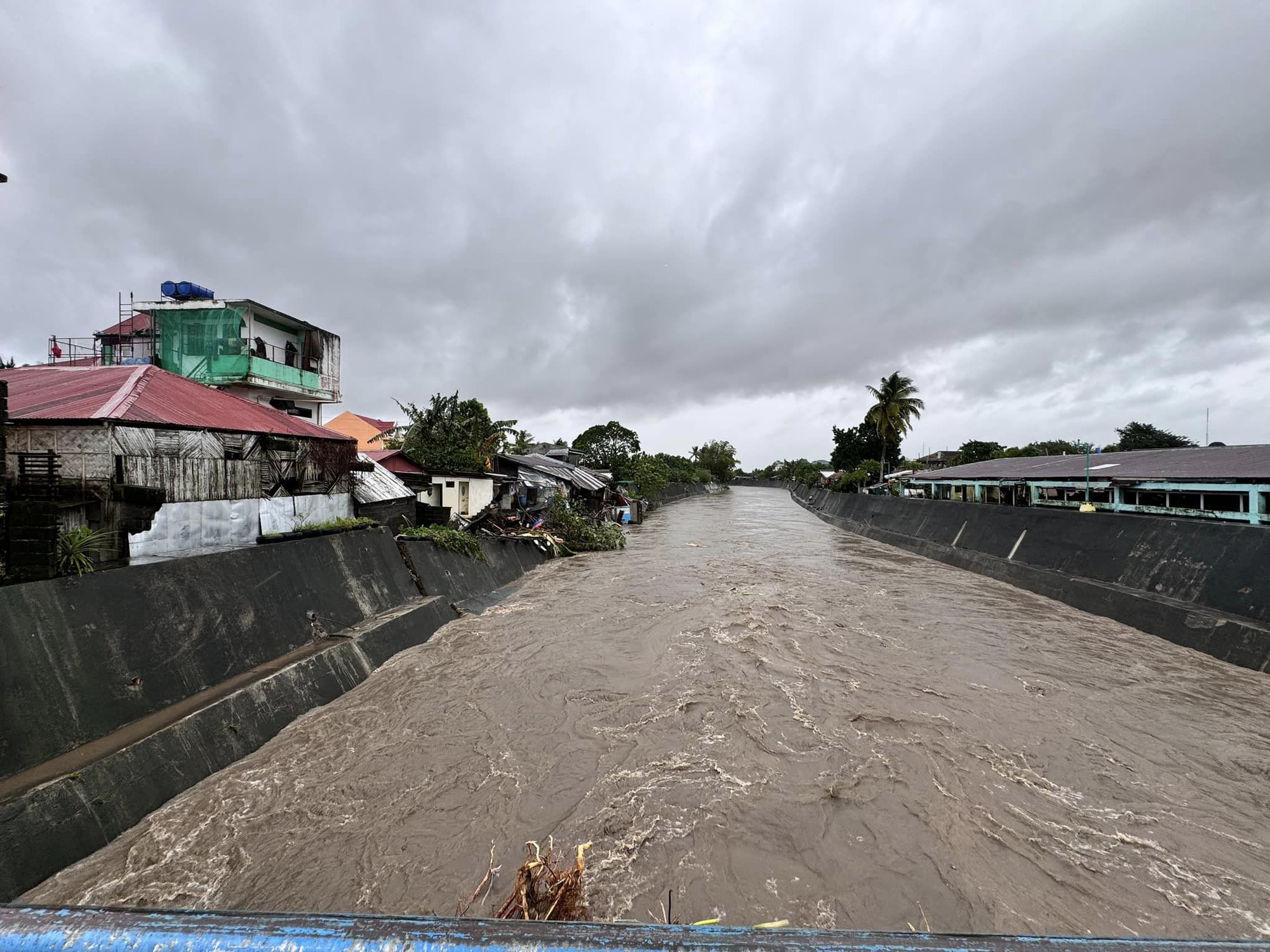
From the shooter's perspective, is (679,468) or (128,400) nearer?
(128,400)

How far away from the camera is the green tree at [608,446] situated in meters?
45.9

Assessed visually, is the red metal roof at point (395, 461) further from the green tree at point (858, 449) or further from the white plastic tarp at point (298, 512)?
the green tree at point (858, 449)

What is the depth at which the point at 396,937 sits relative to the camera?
0.95 metres

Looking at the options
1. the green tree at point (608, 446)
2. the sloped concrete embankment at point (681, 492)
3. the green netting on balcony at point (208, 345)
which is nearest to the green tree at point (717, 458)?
the sloped concrete embankment at point (681, 492)

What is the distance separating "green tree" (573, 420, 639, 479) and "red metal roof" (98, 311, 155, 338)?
30058 millimetres

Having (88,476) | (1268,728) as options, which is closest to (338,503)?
(88,476)

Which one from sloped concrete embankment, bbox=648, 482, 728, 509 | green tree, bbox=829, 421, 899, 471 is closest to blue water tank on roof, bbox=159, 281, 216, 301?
sloped concrete embankment, bbox=648, 482, 728, 509

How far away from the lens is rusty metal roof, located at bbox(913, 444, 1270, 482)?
11492 millimetres

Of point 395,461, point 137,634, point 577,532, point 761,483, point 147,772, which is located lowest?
point 147,772

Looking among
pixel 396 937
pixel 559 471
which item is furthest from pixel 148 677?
pixel 559 471

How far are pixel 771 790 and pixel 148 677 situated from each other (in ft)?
21.3

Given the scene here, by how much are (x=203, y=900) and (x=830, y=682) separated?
7394 mm

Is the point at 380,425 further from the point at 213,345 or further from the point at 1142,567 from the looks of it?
the point at 1142,567

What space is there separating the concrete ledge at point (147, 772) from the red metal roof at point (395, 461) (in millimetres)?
11853
